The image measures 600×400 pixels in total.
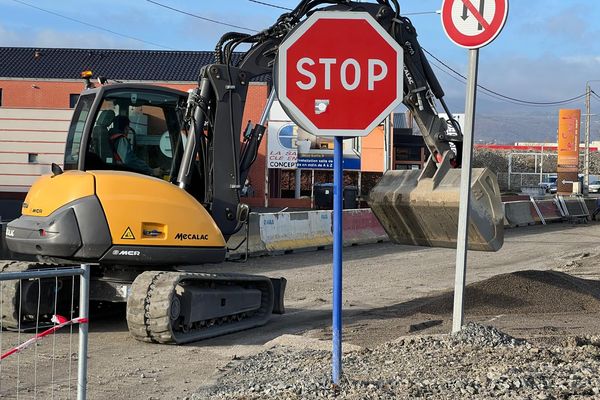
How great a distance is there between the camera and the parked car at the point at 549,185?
243 feet

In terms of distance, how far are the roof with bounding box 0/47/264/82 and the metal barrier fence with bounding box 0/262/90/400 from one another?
35758 mm

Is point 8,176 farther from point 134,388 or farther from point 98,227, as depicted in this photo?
point 134,388

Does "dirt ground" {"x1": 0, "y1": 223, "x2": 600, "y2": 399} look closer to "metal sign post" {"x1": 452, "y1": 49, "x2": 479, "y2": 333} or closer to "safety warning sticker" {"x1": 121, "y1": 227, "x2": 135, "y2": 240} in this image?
"safety warning sticker" {"x1": 121, "y1": 227, "x2": 135, "y2": 240}

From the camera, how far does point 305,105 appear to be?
5.82m

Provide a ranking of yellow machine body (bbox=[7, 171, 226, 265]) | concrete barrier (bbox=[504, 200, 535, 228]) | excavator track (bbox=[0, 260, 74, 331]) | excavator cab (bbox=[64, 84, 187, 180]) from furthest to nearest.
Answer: concrete barrier (bbox=[504, 200, 535, 228])
excavator cab (bbox=[64, 84, 187, 180])
excavator track (bbox=[0, 260, 74, 331])
yellow machine body (bbox=[7, 171, 226, 265])

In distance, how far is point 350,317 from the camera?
487 inches

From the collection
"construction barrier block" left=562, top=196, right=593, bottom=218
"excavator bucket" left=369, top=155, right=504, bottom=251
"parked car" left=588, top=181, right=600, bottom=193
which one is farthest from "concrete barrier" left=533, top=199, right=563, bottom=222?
"parked car" left=588, top=181, right=600, bottom=193

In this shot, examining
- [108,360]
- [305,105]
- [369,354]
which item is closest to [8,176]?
[108,360]

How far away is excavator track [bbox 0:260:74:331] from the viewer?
10297 millimetres

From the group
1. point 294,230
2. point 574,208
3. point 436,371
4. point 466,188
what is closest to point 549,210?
point 574,208

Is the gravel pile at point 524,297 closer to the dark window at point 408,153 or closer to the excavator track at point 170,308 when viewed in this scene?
the excavator track at point 170,308

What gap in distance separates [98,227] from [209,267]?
25.4 feet

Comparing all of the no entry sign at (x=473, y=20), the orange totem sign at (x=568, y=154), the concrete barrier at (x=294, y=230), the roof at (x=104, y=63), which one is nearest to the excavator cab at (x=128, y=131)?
the no entry sign at (x=473, y=20)

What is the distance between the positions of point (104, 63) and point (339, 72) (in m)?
44.5
